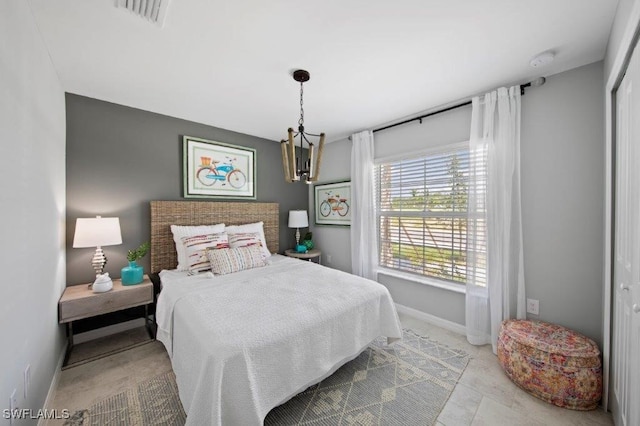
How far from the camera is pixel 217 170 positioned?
10.9 ft

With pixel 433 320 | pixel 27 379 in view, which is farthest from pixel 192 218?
pixel 433 320

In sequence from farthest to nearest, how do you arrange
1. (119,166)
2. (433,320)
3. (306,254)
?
(306,254) → (433,320) → (119,166)

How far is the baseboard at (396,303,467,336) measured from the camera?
8.53 feet

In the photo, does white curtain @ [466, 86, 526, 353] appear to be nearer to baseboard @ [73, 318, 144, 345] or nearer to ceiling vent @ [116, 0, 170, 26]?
ceiling vent @ [116, 0, 170, 26]

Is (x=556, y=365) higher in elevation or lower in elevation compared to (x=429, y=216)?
lower

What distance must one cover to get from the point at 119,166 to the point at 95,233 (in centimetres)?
83

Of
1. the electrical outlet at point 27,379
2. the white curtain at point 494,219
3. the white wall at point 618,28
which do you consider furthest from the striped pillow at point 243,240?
the white wall at point 618,28

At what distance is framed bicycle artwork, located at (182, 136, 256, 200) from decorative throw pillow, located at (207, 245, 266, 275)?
3.26ft

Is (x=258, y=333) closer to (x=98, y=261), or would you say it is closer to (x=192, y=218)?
(x=98, y=261)

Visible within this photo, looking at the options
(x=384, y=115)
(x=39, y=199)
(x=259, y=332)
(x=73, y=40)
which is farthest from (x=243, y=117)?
(x=259, y=332)

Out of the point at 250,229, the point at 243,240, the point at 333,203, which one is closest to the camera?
the point at 243,240

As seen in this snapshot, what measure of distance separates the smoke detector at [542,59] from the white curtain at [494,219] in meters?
0.29

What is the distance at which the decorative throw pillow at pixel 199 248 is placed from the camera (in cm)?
261

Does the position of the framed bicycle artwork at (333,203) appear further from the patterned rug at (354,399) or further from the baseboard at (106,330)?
the baseboard at (106,330)
